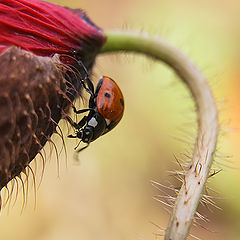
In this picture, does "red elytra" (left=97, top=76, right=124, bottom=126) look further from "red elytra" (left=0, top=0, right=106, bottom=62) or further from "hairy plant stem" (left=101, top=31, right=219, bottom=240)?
"hairy plant stem" (left=101, top=31, right=219, bottom=240)

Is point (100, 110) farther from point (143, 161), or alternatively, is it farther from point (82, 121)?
point (143, 161)

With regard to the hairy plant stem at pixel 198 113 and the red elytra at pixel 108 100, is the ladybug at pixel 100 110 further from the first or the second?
the hairy plant stem at pixel 198 113

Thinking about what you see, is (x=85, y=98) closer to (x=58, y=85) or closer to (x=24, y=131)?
(x=58, y=85)

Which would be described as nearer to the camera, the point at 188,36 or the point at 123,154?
the point at 123,154

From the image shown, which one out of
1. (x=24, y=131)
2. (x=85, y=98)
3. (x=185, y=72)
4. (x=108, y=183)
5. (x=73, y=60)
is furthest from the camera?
(x=108, y=183)

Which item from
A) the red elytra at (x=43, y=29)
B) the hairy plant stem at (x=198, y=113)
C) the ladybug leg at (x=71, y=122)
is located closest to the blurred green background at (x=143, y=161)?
the hairy plant stem at (x=198, y=113)

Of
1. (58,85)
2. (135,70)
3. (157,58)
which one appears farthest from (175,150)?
(58,85)
